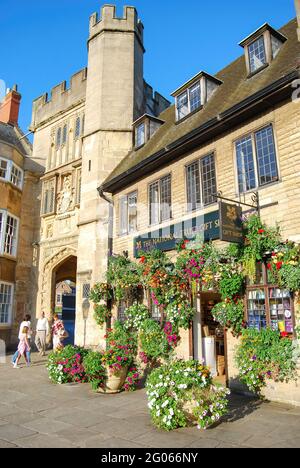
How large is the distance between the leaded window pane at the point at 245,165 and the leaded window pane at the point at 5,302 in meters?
13.6

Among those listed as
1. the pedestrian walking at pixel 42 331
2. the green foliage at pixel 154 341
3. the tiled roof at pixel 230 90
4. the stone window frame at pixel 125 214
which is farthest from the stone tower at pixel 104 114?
the green foliage at pixel 154 341

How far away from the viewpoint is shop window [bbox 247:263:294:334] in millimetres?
7746

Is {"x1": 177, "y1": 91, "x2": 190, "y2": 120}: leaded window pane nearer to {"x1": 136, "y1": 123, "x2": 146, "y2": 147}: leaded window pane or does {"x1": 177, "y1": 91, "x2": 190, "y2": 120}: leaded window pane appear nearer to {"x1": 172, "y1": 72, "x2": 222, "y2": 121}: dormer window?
{"x1": 172, "y1": 72, "x2": 222, "y2": 121}: dormer window

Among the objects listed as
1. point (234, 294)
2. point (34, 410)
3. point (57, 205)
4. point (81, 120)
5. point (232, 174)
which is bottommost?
point (34, 410)

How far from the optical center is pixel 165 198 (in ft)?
39.5

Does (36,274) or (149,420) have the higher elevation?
(36,274)

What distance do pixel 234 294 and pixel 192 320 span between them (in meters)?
1.91

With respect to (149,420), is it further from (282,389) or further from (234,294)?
(234,294)

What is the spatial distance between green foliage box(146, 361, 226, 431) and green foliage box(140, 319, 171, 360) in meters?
4.48

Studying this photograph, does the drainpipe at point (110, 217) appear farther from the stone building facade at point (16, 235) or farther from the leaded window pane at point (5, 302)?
the leaded window pane at point (5, 302)

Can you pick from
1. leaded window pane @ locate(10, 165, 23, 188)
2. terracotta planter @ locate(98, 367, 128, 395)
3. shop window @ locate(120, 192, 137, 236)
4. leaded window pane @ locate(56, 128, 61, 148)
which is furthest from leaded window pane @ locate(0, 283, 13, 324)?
terracotta planter @ locate(98, 367, 128, 395)

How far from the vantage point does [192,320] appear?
33.1 feet
